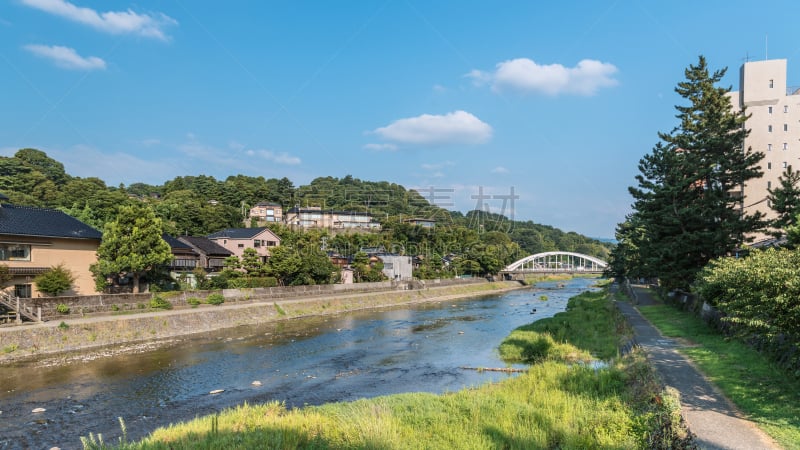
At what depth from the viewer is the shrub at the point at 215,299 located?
29703 millimetres

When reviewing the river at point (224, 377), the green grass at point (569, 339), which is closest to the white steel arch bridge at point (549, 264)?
the green grass at point (569, 339)

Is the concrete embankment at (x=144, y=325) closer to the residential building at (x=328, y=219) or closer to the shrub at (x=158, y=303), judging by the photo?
the shrub at (x=158, y=303)

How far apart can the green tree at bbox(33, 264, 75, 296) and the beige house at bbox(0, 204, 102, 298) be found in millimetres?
483

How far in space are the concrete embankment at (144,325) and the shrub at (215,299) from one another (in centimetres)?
40

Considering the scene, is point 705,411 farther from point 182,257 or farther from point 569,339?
point 182,257

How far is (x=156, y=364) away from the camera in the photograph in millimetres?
18250

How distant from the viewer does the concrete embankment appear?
1916cm

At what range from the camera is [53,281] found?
2500cm

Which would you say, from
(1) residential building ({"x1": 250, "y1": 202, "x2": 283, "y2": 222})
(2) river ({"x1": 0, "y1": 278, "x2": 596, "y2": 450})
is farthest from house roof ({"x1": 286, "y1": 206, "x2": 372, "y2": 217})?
(2) river ({"x1": 0, "y1": 278, "x2": 596, "y2": 450})

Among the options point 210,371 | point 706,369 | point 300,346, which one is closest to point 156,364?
point 210,371

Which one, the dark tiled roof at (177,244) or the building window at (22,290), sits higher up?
the dark tiled roof at (177,244)

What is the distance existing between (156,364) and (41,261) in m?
13.4

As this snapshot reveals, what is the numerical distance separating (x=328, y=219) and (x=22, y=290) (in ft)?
212

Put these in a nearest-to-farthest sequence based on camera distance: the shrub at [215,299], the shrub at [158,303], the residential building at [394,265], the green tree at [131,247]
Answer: the shrub at [158,303] → the green tree at [131,247] → the shrub at [215,299] → the residential building at [394,265]
